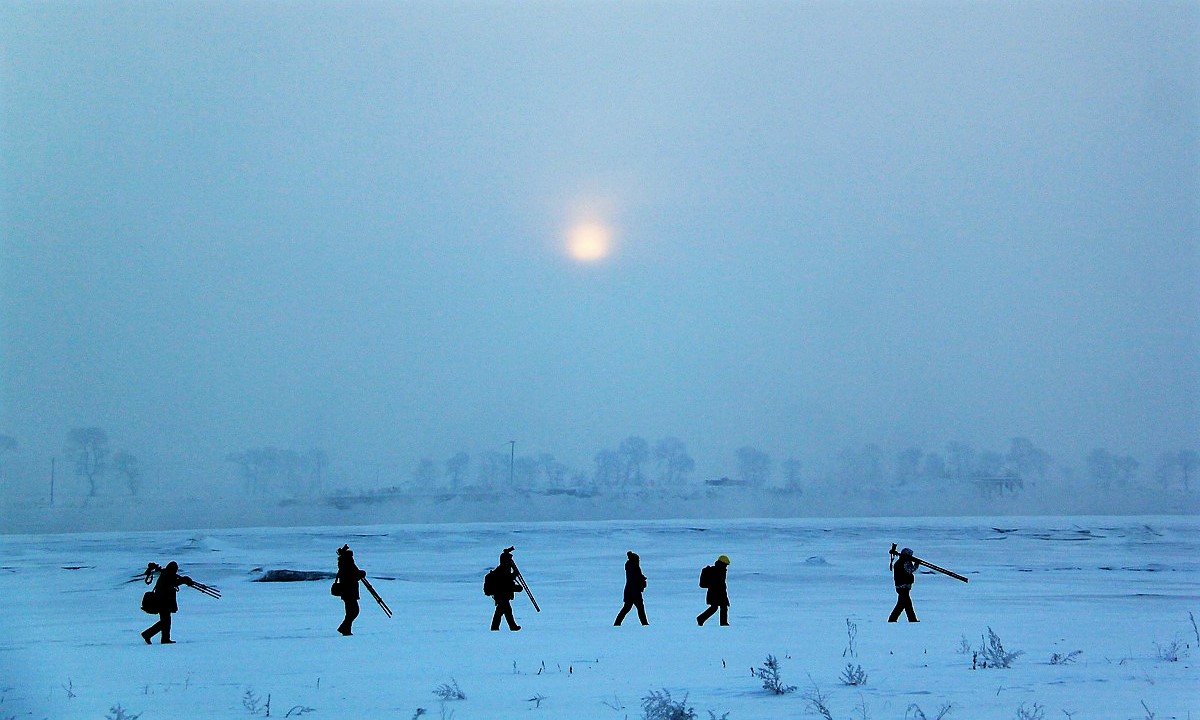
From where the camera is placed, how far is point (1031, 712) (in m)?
10.7

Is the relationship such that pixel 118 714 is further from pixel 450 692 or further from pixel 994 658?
pixel 994 658

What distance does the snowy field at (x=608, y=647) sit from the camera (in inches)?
450

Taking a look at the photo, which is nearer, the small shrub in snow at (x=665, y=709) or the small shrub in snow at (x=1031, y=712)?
the small shrub in snow at (x=1031, y=712)

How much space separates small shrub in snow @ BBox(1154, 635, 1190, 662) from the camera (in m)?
13.8

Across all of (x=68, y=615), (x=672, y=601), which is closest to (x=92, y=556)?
(x=68, y=615)

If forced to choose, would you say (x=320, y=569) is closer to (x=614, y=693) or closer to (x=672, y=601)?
(x=672, y=601)

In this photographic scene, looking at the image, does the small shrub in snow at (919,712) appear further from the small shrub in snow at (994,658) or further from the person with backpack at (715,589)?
the person with backpack at (715,589)

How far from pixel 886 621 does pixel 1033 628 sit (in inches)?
101

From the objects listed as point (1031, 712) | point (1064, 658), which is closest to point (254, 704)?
point (1031, 712)

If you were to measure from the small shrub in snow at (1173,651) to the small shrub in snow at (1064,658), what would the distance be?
108 cm

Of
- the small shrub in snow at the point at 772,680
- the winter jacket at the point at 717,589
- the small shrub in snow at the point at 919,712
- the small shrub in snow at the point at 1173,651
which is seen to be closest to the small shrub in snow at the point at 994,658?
the small shrub in snow at the point at 1173,651

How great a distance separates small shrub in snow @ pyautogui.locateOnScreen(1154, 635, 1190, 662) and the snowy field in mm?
75

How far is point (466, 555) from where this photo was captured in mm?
47062

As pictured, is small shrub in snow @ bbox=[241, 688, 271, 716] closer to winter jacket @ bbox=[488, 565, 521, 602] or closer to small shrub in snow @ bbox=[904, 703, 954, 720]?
small shrub in snow @ bbox=[904, 703, 954, 720]
